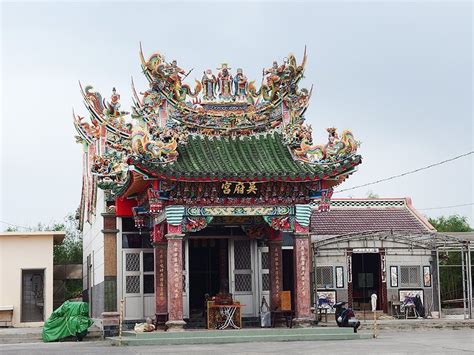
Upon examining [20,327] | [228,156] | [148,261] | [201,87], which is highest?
[201,87]

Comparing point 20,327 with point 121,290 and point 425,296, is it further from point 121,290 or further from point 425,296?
point 425,296

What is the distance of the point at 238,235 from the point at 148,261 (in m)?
2.66

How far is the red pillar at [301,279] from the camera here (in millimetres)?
22422

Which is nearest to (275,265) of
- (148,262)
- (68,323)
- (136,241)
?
(148,262)

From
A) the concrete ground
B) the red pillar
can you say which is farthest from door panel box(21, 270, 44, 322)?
the red pillar

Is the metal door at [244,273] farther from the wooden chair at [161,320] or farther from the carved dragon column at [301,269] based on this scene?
the carved dragon column at [301,269]

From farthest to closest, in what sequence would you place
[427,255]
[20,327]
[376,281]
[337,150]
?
[376,281]
[427,255]
[20,327]
[337,150]

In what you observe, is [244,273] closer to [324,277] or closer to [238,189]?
[238,189]

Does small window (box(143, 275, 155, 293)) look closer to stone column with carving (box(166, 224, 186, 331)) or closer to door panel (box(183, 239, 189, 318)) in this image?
door panel (box(183, 239, 189, 318))

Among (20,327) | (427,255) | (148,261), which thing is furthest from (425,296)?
(20,327)

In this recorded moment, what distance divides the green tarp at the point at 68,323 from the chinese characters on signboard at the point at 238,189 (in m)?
5.31

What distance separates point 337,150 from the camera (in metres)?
22.5

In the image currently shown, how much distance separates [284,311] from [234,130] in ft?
16.4

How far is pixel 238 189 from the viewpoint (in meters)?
22.2
